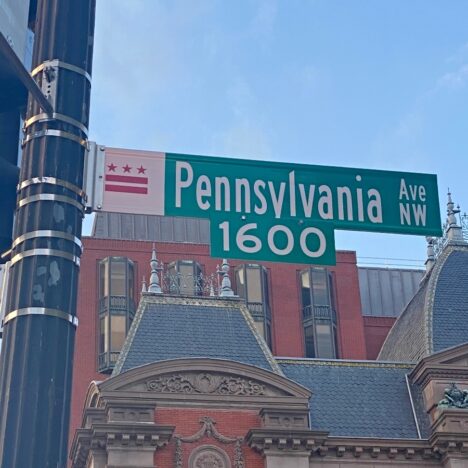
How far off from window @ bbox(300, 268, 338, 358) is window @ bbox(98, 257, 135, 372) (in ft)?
34.1

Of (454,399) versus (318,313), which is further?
(318,313)

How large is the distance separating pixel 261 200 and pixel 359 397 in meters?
30.2

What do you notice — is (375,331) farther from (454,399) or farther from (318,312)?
(454,399)

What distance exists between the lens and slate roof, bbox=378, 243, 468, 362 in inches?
1551

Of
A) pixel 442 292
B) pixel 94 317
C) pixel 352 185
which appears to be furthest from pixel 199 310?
pixel 352 185

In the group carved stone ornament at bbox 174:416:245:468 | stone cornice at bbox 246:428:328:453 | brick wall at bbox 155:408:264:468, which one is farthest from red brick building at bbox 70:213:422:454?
stone cornice at bbox 246:428:328:453

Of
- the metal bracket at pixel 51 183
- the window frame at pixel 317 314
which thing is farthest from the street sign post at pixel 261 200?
the window frame at pixel 317 314

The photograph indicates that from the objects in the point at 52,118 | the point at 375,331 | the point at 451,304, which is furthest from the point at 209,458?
the point at 375,331

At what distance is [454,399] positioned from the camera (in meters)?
36.7

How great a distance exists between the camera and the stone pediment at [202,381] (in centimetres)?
3462

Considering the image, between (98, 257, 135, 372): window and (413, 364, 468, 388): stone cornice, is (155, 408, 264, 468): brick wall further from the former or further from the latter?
(98, 257, 135, 372): window

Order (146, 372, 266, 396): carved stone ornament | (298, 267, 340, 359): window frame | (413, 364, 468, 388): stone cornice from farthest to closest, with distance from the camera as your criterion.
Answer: (298, 267, 340, 359): window frame → (413, 364, 468, 388): stone cornice → (146, 372, 266, 396): carved stone ornament

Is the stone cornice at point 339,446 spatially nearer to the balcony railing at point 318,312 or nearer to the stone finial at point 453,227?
the stone finial at point 453,227

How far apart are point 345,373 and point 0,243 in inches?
1252
